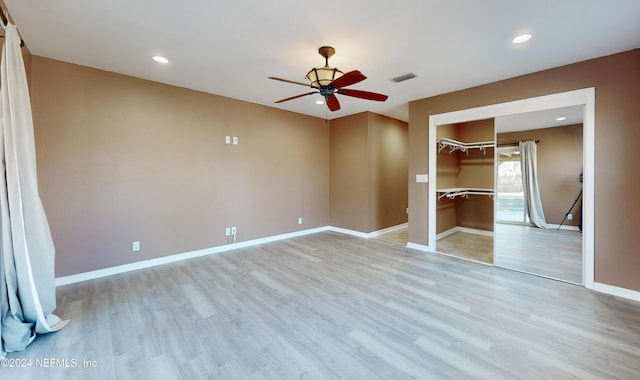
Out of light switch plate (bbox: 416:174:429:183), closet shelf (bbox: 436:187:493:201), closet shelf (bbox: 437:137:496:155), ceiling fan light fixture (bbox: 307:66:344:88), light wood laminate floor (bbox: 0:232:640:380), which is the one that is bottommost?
light wood laminate floor (bbox: 0:232:640:380)

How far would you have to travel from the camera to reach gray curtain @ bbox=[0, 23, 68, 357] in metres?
1.89

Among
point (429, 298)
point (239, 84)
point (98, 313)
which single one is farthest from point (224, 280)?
point (239, 84)

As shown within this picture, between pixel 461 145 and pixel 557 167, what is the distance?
1.49 m

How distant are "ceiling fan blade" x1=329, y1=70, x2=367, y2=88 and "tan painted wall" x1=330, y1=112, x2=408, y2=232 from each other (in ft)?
9.76

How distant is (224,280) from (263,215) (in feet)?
6.31

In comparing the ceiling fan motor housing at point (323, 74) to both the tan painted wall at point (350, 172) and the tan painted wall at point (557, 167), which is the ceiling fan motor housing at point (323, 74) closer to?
the tan painted wall at point (350, 172)

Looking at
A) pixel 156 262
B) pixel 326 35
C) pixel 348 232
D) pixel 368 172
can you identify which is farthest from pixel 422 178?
pixel 156 262

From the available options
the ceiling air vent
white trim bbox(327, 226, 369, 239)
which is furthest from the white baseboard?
the ceiling air vent

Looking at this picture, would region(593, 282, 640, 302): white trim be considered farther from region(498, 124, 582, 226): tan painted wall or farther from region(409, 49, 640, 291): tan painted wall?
region(498, 124, 582, 226): tan painted wall

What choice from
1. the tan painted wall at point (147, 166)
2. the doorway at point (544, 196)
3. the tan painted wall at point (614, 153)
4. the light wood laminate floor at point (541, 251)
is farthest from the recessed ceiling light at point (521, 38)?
the tan painted wall at point (147, 166)

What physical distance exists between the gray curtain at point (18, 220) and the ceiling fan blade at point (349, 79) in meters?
2.58

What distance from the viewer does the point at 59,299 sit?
2.72m

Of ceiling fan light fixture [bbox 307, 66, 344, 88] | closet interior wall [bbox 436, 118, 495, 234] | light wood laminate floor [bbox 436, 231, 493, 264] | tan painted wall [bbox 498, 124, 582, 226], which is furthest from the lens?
closet interior wall [bbox 436, 118, 495, 234]

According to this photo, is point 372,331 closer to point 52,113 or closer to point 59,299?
point 59,299
